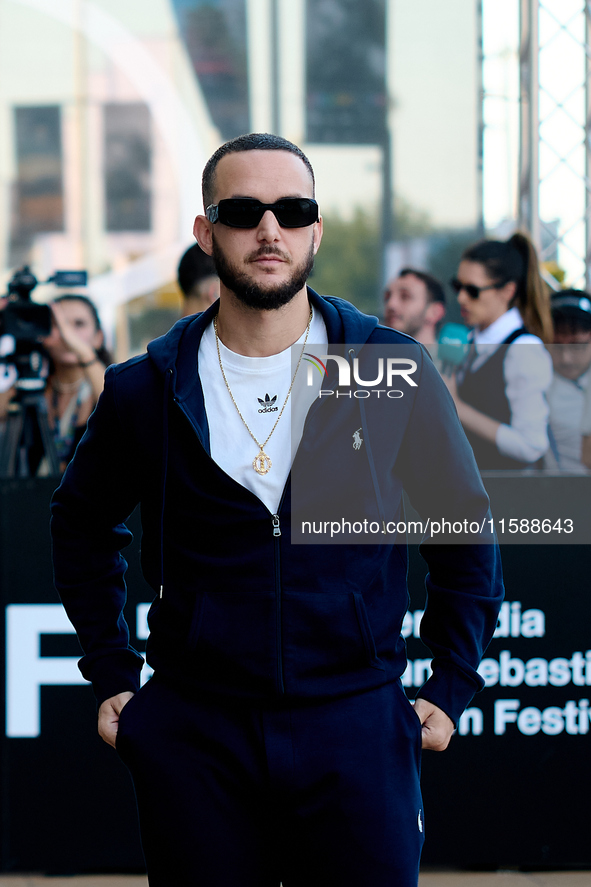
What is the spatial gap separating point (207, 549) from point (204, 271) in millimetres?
2385

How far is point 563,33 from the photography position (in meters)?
6.07

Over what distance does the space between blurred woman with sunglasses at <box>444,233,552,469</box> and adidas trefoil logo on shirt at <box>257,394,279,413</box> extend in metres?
1.79

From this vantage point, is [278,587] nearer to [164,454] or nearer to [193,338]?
[164,454]

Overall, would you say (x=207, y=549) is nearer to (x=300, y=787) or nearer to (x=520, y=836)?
(x=300, y=787)

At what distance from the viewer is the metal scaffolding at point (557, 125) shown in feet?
20.0

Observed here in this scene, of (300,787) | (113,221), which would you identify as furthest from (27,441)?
(113,221)

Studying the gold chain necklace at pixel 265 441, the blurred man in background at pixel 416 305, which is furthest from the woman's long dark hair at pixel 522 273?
the gold chain necklace at pixel 265 441

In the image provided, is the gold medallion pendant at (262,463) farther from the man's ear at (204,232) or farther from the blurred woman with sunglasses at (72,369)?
the blurred woman with sunglasses at (72,369)

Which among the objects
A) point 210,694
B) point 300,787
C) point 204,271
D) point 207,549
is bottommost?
point 300,787

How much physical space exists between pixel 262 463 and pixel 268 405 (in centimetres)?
11

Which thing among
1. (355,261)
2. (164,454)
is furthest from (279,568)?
(355,261)

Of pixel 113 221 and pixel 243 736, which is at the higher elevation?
pixel 113 221

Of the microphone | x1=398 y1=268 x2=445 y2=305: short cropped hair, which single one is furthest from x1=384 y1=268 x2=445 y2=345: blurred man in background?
the microphone

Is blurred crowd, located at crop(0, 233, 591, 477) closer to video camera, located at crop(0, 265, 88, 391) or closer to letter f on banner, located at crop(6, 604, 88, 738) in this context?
video camera, located at crop(0, 265, 88, 391)
